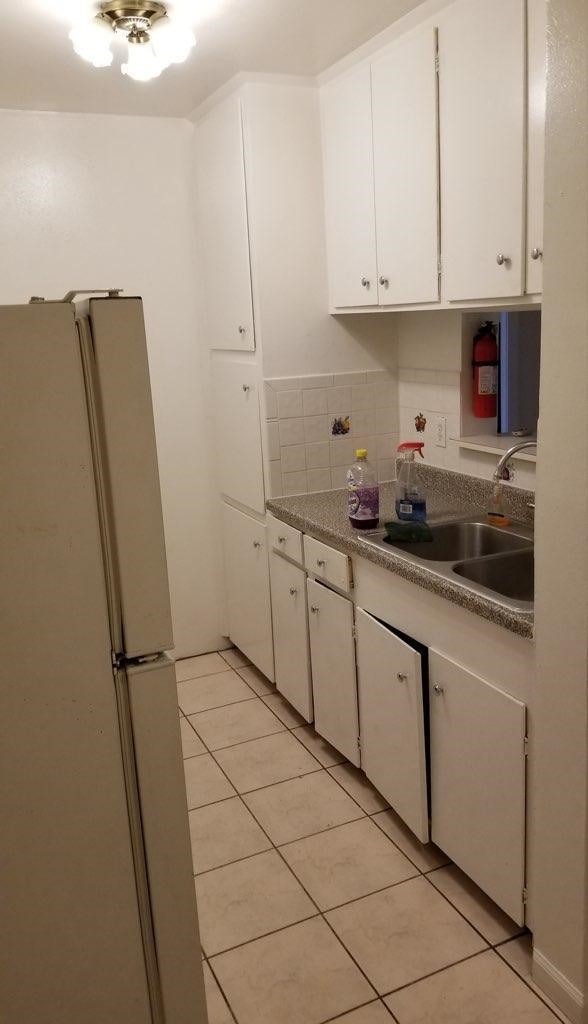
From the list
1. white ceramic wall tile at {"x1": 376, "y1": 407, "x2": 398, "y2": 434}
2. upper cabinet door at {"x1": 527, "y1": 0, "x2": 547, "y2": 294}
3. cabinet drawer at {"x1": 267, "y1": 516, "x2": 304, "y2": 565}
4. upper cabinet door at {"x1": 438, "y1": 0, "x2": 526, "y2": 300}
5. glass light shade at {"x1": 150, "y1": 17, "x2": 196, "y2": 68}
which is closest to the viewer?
upper cabinet door at {"x1": 527, "y1": 0, "x2": 547, "y2": 294}

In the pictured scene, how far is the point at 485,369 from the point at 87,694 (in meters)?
2.05

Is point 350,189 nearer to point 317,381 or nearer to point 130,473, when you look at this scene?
point 317,381

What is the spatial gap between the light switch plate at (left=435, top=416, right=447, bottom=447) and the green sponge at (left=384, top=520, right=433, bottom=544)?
62 cm

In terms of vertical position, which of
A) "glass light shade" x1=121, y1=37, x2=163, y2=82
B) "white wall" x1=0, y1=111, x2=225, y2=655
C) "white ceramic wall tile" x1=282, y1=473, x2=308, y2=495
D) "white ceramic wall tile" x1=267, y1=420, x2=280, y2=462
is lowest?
"white ceramic wall tile" x1=282, y1=473, x2=308, y2=495

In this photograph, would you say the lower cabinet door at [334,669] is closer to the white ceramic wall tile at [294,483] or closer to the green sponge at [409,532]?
the green sponge at [409,532]

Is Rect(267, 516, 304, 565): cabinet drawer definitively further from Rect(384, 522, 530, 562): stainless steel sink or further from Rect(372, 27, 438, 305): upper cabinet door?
Rect(372, 27, 438, 305): upper cabinet door

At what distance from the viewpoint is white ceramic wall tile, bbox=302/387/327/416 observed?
3.18 metres

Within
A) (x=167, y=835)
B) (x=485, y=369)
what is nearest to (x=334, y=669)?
(x=485, y=369)

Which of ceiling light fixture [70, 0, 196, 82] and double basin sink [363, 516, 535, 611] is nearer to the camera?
ceiling light fixture [70, 0, 196, 82]

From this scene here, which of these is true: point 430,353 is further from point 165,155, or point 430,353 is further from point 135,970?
point 135,970

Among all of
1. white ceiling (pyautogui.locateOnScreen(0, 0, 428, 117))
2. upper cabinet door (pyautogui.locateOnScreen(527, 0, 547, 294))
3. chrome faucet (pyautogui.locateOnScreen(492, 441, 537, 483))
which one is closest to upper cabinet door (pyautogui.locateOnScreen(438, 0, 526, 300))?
upper cabinet door (pyautogui.locateOnScreen(527, 0, 547, 294))

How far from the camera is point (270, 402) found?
10.3 ft

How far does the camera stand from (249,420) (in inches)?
129

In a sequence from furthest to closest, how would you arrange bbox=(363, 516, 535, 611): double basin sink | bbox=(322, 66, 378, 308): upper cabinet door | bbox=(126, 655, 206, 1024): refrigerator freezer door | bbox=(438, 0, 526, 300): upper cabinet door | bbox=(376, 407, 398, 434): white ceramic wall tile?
bbox=(376, 407, 398, 434): white ceramic wall tile → bbox=(322, 66, 378, 308): upper cabinet door → bbox=(363, 516, 535, 611): double basin sink → bbox=(438, 0, 526, 300): upper cabinet door → bbox=(126, 655, 206, 1024): refrigerator freezer door
